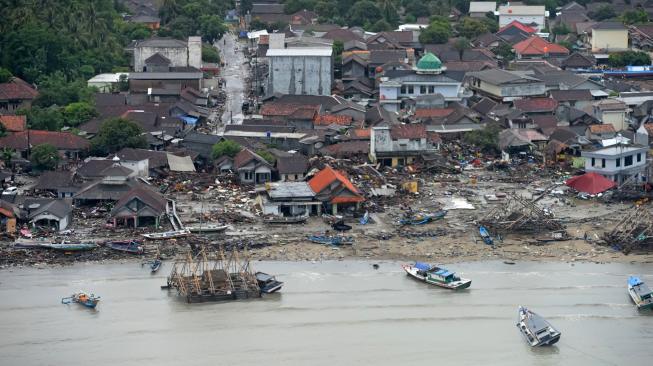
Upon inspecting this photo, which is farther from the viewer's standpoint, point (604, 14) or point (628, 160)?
point (604, 14)

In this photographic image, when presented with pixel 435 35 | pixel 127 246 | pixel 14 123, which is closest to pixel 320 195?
pixel 127 246

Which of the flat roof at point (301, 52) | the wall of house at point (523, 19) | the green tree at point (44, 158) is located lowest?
the green tree at point (44, 158)

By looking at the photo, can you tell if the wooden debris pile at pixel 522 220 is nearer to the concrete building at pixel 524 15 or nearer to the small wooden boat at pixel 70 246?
the small wooden boat at pixel 70 246

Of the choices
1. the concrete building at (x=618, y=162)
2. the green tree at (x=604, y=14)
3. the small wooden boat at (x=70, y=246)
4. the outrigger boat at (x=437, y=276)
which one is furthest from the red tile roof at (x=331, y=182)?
the green tree at (x=604, y=14)

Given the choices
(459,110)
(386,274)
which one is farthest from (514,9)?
(386,274)

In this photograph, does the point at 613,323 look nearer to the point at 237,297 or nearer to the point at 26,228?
the point at 237,297

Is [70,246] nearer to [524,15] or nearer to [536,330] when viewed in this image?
[536,330]

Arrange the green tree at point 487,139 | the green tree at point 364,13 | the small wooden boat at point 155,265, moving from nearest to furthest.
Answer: the small wooden boat at point 155,265 → the green tree at point 487,139 → the green tree at point 364,13
